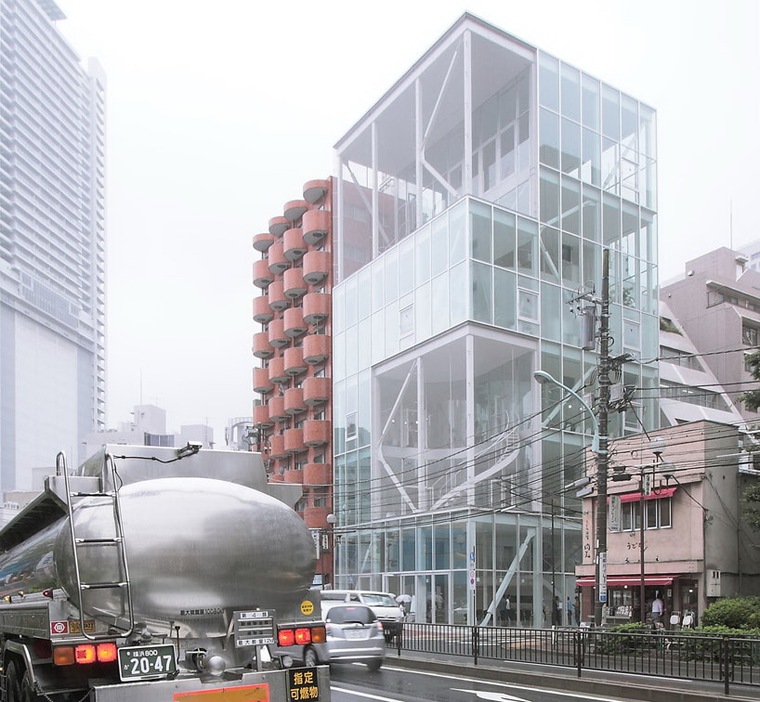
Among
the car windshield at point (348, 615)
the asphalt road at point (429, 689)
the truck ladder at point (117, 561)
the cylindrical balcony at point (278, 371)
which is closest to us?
the truck ladder at point (117, 561)

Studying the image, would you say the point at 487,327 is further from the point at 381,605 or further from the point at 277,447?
the point at 277,447

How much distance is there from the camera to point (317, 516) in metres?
59.8

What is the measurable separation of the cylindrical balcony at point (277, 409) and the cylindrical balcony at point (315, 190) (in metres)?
15.6

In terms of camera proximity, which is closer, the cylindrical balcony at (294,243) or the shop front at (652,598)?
the shop front at (652,598)

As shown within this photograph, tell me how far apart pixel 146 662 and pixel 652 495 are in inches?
1185

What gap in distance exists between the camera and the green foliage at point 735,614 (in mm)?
25352

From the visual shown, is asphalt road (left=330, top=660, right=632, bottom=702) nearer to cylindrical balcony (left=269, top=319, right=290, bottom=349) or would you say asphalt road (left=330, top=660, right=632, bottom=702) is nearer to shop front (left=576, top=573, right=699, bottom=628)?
shop front (left=576, top=573, right=699, bottom=628)

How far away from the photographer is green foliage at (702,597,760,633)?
25352 millimetres

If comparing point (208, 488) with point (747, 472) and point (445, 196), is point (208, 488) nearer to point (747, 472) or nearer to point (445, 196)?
point (747, 472)

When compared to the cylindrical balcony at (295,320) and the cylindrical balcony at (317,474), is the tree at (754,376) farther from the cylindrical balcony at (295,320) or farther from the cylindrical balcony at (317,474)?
the cylindrical balcony at (295,320)

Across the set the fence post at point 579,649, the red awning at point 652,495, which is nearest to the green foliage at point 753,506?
the red awning at point 652,495

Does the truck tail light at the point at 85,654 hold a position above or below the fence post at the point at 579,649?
above

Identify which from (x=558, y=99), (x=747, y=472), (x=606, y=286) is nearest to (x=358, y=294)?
(x=558, y=99)

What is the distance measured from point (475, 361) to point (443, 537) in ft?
29.4
